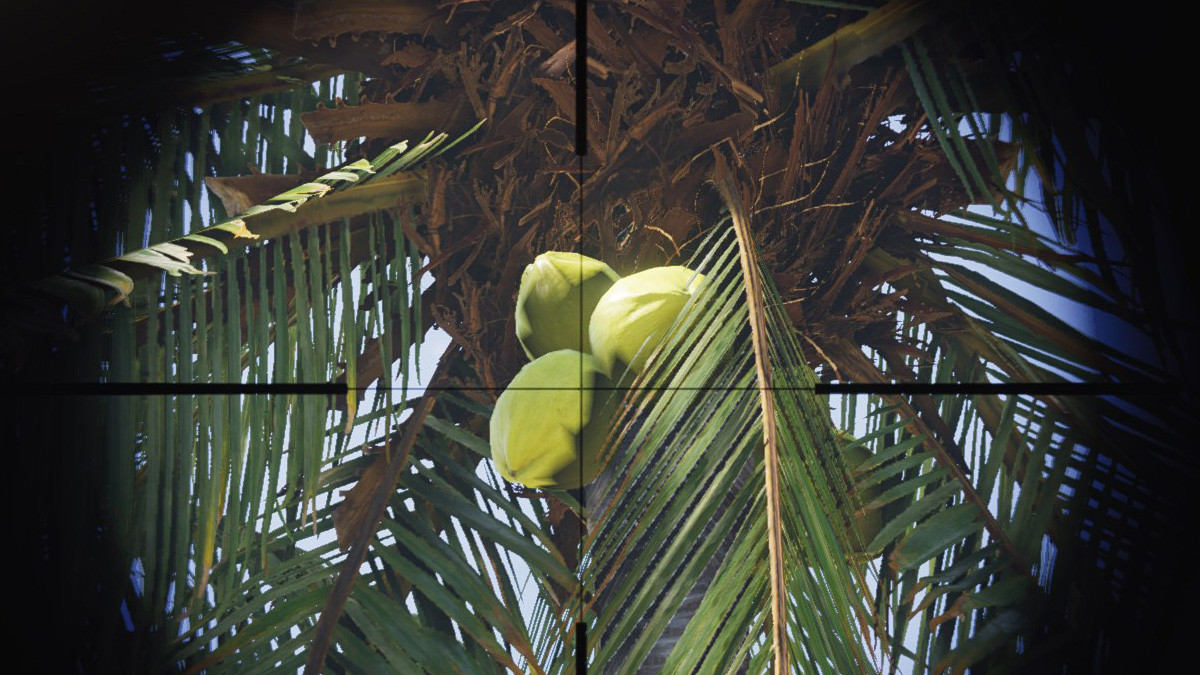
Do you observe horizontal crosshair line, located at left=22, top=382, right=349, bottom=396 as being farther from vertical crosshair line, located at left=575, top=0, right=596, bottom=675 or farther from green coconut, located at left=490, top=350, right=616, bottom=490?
vertical crosshair line, located at left=575, top=0, right=596, bottom=675

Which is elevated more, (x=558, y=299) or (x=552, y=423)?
(x=558, y=299)

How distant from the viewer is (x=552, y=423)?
1511 mm

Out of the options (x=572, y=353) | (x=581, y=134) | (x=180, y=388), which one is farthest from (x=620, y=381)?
(x=180, y=388)

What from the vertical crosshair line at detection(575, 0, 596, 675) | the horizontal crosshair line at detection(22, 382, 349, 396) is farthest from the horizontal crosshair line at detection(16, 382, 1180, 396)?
the vertical crosshair line at detection(575, 0, 596, 675)

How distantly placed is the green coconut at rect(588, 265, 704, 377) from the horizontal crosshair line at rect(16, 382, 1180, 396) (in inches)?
2.7

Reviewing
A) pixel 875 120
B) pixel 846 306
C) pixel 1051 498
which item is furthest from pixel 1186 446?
pixel 875 120

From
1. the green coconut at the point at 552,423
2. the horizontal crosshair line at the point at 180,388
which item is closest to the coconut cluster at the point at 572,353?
the green coconut at the point at 552,423

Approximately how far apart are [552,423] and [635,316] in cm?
19

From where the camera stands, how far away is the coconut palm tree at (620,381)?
4.98ft

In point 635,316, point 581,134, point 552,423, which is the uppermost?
point 581,134

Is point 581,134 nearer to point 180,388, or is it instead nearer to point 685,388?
point 685,388

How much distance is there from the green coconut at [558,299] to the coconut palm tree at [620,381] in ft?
→ 0.07

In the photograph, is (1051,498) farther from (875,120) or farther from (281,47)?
(281,47)

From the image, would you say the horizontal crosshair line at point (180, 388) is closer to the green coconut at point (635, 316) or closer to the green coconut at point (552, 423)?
the green coconut at point (552, 423)
